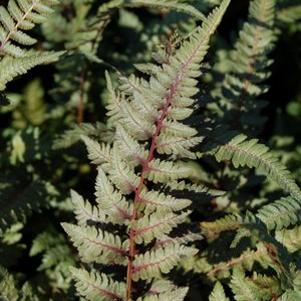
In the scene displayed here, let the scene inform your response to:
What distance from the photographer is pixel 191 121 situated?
205 cm

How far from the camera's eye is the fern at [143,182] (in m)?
1.78

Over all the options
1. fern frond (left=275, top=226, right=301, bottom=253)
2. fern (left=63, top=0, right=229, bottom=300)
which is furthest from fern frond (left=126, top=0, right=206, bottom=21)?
fern frond (left=275, top=226, right=301, bottom=253)

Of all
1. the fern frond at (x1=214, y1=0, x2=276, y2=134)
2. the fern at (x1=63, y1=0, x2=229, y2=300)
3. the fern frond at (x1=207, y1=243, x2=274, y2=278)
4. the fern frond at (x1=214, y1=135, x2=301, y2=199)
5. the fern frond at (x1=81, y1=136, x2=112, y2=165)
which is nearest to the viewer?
the fern at (x1=63, y1=0, x2=229, y2=300)

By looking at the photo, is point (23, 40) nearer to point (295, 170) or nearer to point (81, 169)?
point (81, 169)

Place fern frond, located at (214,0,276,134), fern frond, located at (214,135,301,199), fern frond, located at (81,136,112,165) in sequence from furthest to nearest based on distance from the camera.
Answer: fern frond, located at (214,0,276,134) < fern frond, located at (81,136,112,165) < fern frond, located at (214,135,301,199)

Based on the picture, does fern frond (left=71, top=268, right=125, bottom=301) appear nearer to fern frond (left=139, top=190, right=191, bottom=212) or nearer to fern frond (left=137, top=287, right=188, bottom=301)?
fern frond (left=137, top=287, right=188, bottom=301)

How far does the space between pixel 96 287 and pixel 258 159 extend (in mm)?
677

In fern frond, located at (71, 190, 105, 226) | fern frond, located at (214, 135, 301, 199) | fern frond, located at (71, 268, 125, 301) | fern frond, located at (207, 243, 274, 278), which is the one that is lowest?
fern frond, located at (207, 243, 274, 278)

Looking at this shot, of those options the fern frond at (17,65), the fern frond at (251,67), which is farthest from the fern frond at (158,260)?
the fern frond at (251,67)

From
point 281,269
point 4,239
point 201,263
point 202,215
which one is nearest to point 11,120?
point 4,239

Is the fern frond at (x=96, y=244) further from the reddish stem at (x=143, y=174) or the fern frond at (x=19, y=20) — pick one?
the fern frond at (x=19, y=20)

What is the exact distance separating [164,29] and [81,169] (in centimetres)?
86

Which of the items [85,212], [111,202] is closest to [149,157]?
[111,202]

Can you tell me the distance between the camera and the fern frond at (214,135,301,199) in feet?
6.21
